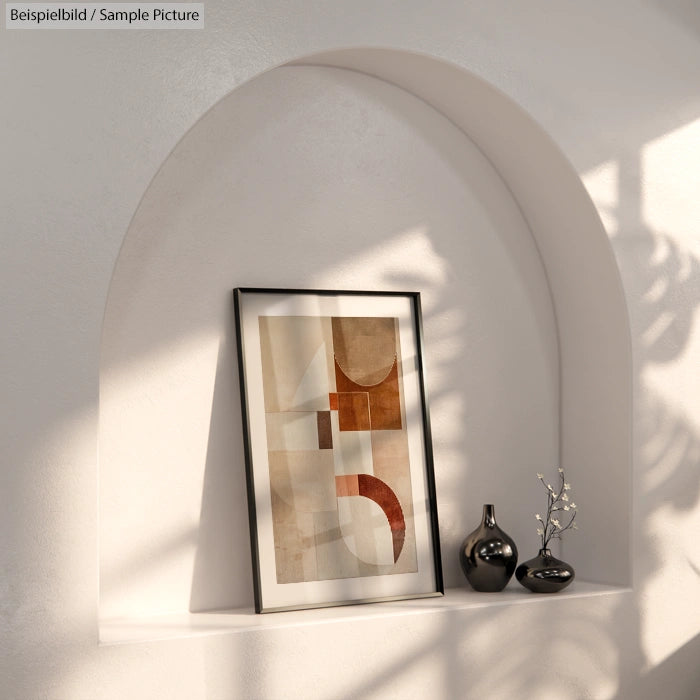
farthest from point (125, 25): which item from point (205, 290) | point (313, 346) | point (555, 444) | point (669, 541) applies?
point (669, 541)

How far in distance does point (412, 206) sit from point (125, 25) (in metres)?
1.27

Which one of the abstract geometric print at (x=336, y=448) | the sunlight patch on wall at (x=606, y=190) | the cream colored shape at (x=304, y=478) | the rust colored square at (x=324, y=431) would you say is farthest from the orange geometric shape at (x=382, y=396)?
the sunlight patch on wall at (x=606, y=190)

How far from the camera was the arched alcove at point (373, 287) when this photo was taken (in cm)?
308

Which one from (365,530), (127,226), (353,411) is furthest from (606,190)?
(127,226)

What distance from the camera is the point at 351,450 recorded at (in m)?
3.32

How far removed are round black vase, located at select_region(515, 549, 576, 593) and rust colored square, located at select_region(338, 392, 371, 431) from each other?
761 millimetres

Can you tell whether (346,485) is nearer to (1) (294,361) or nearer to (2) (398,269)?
(1) (294,361)

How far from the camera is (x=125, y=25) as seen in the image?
2.72 meters

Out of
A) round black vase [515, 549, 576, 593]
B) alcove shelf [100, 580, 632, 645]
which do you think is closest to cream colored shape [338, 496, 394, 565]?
alcove shelf [100, 580, 632, 645]

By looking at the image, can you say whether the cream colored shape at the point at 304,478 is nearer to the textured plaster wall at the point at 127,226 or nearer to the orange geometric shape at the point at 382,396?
the orange geometric shape at the point at 382,396

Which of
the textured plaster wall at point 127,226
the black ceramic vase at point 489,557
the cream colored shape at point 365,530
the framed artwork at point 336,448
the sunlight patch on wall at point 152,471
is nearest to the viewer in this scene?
the textured plaster wall at point 127,226

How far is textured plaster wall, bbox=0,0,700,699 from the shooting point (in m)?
2.58

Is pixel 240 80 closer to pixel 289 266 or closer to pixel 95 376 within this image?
pixel 289 266

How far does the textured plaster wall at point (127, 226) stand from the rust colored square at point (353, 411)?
679 mm
